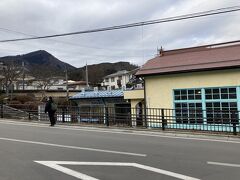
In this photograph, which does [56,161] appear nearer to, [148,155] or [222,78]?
[148,155]

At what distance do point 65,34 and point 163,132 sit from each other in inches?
323

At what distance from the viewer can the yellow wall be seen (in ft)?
67.1

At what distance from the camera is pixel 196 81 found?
21.7 meters

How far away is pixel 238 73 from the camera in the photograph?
20031 millimetres

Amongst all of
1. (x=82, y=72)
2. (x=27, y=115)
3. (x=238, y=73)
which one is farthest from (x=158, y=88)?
(x=82, y=72)

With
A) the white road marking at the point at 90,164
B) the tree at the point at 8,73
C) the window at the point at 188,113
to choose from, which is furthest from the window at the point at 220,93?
the tree at the point at 8,73

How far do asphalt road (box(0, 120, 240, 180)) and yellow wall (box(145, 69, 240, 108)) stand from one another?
623 cm

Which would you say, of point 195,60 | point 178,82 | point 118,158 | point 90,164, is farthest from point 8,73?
point 90,164

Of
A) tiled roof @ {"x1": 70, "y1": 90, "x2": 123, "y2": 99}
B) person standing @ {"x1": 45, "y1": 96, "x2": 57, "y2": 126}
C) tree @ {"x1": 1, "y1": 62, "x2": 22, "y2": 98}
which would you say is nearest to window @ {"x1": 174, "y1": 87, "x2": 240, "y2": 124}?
person standing @ {"x1": 45, "y1": 96, "x2": 57, "y2": 126}

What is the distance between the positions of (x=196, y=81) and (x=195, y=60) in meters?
1.42

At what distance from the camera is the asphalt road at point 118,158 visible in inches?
323

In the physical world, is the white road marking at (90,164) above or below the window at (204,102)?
below

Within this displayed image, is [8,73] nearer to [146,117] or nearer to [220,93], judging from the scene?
Result: [220,93]

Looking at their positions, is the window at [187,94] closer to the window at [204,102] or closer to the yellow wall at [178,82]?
the window at [204,102]
